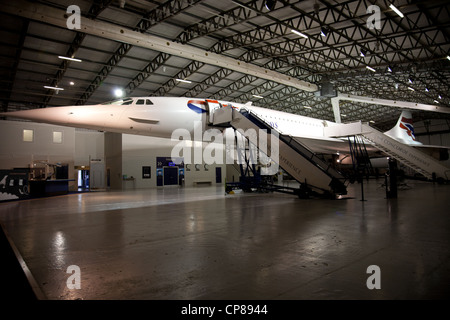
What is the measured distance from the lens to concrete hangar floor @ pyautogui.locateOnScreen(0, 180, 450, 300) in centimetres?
233

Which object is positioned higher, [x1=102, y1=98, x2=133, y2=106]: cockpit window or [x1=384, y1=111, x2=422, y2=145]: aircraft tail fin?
[x1=384, y1=111, x2=422, y2=145]: aircraft tail fin

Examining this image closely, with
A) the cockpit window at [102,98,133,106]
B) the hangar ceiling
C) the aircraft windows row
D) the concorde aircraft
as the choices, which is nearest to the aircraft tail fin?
the hangar ceiling

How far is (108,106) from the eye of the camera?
33.1 feet

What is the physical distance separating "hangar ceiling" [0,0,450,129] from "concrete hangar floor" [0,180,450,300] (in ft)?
39.8

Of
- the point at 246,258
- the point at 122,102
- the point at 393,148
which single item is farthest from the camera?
the point at 393,148

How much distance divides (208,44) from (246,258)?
1966 cm

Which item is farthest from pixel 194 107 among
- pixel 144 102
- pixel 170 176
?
pixel 170 176

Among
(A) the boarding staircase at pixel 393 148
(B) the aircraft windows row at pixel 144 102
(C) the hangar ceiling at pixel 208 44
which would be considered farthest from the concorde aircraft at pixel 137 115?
(C) the hangar ceiling at pixel 208 44

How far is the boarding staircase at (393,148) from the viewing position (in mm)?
11672

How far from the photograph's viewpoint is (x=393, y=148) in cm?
1273

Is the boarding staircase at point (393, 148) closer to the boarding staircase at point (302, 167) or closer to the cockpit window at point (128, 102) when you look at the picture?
the boarding staircase at point (302, 167)

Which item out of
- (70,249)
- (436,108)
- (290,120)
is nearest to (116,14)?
(290,120)

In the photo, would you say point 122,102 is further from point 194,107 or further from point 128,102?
point 194,107

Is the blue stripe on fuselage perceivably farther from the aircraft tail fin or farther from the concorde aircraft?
the aircraft tail fin
